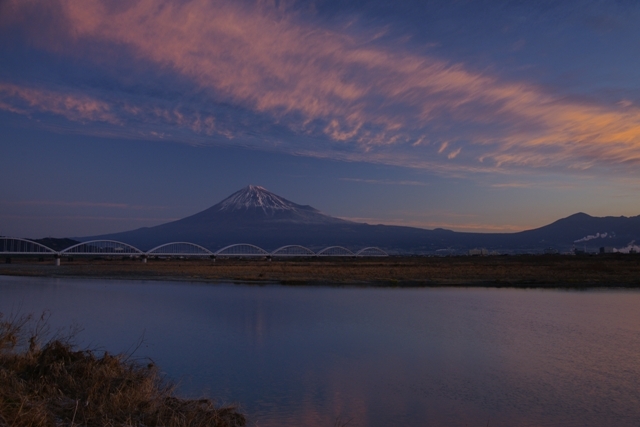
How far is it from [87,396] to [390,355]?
239 inches

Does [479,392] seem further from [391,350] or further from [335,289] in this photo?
[335,289]

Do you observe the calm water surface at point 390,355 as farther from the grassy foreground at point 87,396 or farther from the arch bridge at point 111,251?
the arch bridge at point 111,251

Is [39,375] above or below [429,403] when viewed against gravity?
above

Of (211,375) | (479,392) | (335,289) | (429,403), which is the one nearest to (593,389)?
(479,392)

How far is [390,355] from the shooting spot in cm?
1103

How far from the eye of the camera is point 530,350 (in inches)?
458

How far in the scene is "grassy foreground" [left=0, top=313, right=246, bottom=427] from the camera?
558cm

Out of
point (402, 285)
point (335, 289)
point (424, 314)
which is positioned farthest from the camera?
point (402, 285)

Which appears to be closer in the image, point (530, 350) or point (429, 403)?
point (429, 403)

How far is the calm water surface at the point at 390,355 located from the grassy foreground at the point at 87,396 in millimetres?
837

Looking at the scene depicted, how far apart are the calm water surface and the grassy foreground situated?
0.84m

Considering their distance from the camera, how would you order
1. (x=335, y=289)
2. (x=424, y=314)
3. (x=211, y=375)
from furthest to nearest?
(x=335, y=289) < (x=424, y=314) < (x=211, y=375)

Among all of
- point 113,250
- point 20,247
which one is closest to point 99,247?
point 113,250

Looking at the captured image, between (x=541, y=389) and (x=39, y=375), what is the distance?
288 inches
